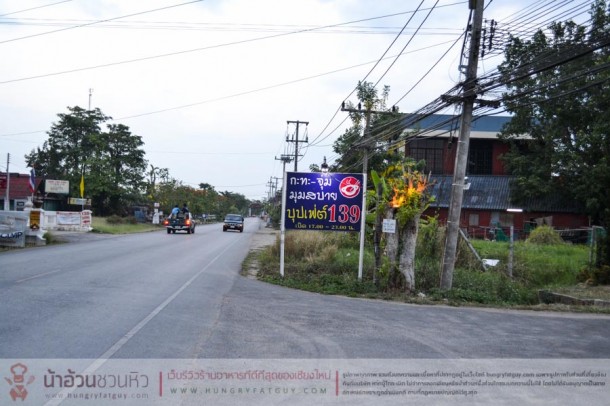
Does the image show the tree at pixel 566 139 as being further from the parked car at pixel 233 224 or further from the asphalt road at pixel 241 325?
the parked car at pixel 233 224

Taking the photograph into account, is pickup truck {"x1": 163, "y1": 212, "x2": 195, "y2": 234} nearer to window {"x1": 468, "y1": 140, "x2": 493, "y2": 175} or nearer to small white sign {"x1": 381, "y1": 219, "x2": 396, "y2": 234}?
window {"x1": 468, "y1": 140, "x2": 493, "y2": 175}

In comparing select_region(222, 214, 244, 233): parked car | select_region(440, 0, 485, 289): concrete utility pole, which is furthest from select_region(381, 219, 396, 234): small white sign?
select_region(222, 214, 244, 233): parked car

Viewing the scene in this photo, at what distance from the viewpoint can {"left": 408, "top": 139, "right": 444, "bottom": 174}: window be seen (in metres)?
47.2

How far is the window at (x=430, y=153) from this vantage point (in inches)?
1859

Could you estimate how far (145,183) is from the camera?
69.3 m

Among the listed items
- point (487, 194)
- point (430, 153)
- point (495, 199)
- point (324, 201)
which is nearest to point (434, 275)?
point (324, 201)

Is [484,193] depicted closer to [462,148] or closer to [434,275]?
[434,275]

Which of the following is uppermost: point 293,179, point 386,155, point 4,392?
point 386,155

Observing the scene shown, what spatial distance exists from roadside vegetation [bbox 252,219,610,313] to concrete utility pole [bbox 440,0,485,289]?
0.72 metres

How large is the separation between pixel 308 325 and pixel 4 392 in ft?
16.1

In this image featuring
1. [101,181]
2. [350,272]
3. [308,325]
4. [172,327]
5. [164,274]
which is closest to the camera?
[172,327]

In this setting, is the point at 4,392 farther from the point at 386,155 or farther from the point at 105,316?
the point at 386,155

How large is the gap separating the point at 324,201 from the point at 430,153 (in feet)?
107

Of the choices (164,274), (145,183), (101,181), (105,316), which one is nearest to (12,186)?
(101,181)
